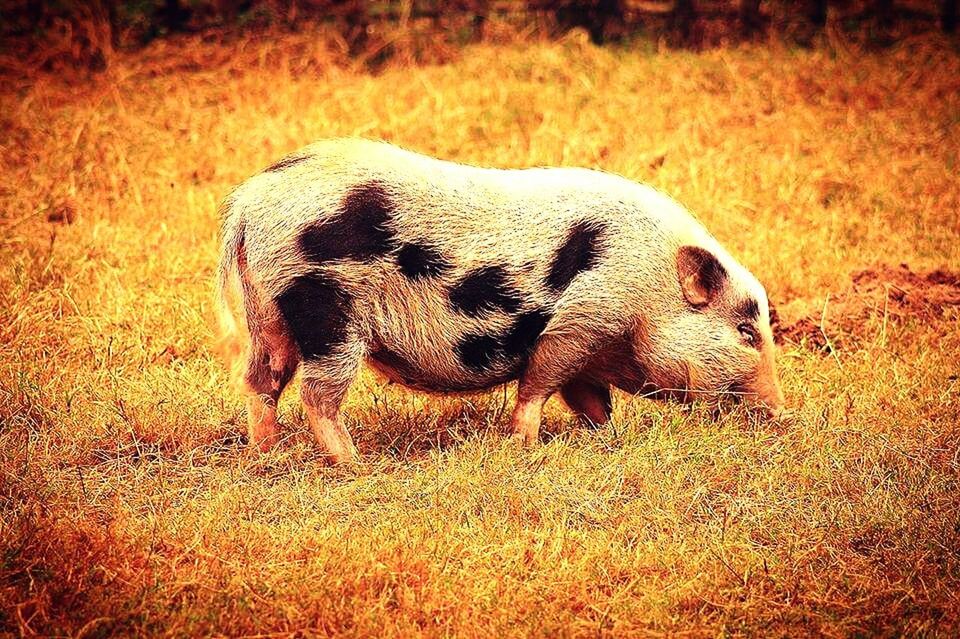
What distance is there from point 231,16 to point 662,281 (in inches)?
288

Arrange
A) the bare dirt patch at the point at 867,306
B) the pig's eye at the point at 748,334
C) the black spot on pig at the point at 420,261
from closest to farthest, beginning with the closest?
1. the black spot on pig at the point at 420,261
2. the pig's eye at the point at 748,334
3. the bare dirt patch at the point at 867,306

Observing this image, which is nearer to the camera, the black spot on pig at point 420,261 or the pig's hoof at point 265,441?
the black spot on pig at point 420,261

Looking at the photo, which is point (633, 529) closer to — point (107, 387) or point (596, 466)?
point (596, 466)

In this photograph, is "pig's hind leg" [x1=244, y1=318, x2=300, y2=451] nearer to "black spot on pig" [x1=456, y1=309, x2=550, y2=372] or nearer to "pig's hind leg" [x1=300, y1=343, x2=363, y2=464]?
"pig's hind leg" [x1=300, y1=343, x2=363, y2=464]

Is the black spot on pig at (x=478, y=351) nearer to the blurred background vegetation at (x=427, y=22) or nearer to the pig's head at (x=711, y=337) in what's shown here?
the pig's head at (x=711, y=337)

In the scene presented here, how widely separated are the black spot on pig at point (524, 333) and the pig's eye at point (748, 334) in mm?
876

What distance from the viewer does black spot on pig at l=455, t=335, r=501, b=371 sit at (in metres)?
4.54

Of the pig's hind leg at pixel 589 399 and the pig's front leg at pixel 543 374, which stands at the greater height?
the pig's front leg at pixel 543 374

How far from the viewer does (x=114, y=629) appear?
3221mm

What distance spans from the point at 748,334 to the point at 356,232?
5.74 feet

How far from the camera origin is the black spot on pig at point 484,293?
449 centimetres

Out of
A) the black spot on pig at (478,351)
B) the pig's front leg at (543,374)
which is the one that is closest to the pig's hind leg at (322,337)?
the black spot on pig at (478,351)

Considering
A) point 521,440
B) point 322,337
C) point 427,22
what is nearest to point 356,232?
point 322,337

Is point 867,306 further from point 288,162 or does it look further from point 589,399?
point 288,162
